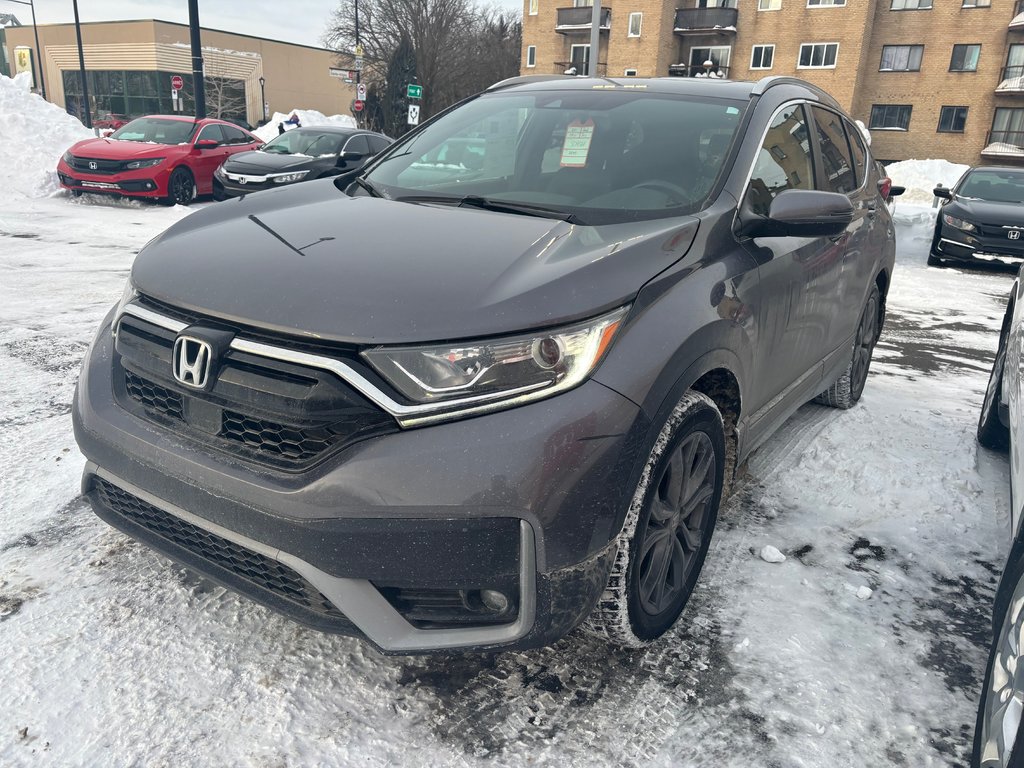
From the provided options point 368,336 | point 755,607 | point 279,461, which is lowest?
point 755,607

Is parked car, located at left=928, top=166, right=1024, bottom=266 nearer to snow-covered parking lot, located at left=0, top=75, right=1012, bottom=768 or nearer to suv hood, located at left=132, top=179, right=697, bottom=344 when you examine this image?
snow-covered parking lot, located at left=0, top=75, right=1012, bottom=768

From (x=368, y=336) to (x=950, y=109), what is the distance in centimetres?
4654

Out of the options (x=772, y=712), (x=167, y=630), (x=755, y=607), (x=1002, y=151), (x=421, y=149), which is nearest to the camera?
(x=772, y=712)

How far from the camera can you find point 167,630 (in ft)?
7.84

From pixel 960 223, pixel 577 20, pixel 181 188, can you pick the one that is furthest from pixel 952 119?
pixel 181 188

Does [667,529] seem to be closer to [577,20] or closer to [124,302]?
[124,302]

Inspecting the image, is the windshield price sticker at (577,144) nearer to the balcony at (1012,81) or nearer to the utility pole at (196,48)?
the utility pole at (196,48)

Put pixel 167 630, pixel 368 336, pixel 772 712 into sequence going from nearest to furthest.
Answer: pixel 368 336
pixel 772 712
pixel 167 630

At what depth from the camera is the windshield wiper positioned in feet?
8.47

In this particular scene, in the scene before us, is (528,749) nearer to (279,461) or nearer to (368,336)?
(279,461)

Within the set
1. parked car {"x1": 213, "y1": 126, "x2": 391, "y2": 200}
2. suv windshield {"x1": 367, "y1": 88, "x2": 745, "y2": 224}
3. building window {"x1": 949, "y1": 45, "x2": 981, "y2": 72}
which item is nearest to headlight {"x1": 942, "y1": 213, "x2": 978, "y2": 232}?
parked car {"x1": 213, "y1": 126, "x2": 391, "y2": 200}

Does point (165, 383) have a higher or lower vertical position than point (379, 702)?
higher

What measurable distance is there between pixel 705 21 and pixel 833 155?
4434 centimetres

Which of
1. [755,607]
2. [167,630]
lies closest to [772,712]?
[755,607]
